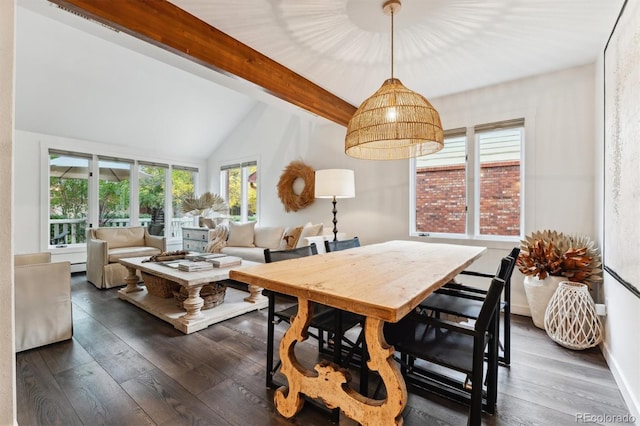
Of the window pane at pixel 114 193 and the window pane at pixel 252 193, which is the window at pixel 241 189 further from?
the window pane at pixel 114 193

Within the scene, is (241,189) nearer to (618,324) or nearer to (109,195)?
(109,195)

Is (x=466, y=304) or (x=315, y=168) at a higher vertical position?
(x=315, y=168)

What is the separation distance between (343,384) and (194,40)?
2449 millimetres

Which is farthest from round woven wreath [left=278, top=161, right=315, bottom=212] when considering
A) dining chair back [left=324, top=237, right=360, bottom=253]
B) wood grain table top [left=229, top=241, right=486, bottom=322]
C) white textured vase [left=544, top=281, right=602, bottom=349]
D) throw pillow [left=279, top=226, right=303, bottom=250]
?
white textured vase [left=544, top=281, right=602, bottom=349]

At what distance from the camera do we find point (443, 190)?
3.52 m

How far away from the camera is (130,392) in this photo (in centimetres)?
167

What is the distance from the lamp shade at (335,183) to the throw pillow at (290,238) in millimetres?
882

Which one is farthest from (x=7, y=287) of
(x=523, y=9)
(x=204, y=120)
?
(x=204, y=120)

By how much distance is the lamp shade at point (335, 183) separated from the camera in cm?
345

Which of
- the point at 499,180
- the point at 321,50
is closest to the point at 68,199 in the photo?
the point at 321,50

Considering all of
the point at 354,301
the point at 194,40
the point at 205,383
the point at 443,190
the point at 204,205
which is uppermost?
the point at 194,40

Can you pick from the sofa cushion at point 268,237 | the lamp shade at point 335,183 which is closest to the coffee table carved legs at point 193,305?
the lamp shade at point 335,183

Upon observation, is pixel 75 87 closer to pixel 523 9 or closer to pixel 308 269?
pixel 308 269

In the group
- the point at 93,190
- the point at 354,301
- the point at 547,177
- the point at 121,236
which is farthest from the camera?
A: the point at 93,190
